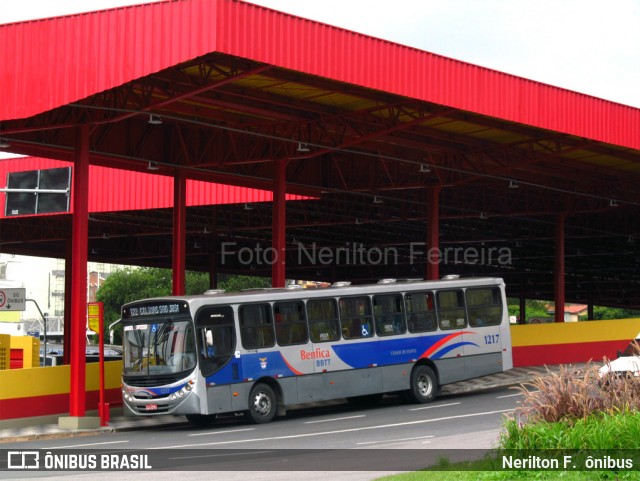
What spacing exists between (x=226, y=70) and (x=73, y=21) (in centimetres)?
345

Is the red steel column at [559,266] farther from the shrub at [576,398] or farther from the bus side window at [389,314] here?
the shrub at [576,398]

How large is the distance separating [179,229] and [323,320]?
748 cm

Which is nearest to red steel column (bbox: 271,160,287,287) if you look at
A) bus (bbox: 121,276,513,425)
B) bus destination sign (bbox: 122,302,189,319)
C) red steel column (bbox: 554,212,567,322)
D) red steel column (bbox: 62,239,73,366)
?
bus (bbox: 121,276,513,425)

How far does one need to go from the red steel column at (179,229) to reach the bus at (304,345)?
265 inches

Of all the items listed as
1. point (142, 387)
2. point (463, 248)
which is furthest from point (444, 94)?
point (463, 248)

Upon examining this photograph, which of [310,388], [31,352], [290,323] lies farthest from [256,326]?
[31,352]

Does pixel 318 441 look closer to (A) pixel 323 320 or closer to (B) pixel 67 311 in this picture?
(A) pixel 323 320

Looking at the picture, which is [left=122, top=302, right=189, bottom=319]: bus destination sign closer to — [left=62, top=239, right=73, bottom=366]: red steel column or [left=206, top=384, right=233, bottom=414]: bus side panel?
[left=206, top=384, right=233, bottom=414]: bus side panel

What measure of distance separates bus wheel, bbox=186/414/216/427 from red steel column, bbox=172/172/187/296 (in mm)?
6867

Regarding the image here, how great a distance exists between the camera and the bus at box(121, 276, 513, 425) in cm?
2455

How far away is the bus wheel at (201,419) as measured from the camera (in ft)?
84.4

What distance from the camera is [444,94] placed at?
27.2 meters

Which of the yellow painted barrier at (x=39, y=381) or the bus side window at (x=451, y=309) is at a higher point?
the bus side window at (x=451, y=309)

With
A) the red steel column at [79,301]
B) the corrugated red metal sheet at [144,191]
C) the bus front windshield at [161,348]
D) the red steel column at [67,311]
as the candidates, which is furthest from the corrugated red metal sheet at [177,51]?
the red steel column at [67,311]
